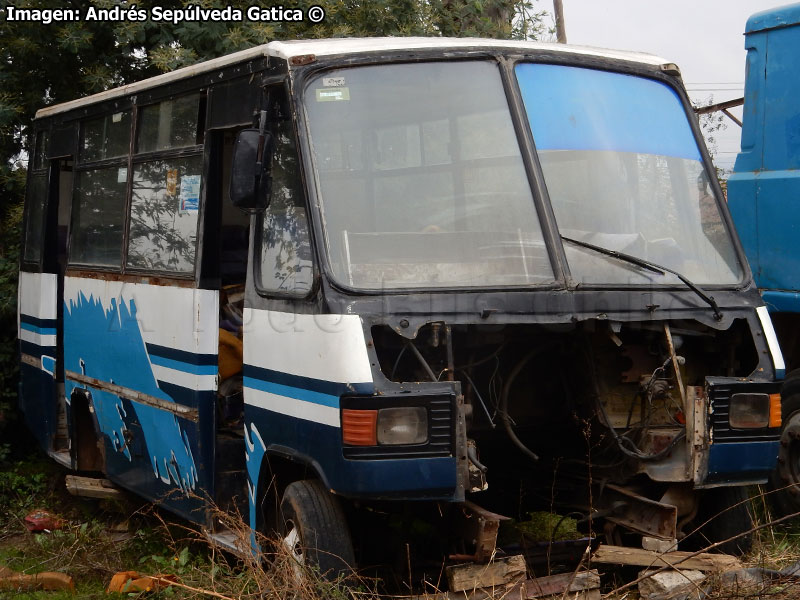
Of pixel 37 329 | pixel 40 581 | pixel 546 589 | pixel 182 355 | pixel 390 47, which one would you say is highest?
pixel 390 47

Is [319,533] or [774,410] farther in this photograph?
[774,410]

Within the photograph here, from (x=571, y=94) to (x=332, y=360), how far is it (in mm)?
1803

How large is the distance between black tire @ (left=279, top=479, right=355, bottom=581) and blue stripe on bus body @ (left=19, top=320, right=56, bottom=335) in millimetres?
4019

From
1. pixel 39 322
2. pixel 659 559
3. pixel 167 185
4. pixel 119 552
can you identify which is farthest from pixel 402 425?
pixel 39 322

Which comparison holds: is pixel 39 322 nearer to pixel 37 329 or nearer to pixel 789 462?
pixel 37 329

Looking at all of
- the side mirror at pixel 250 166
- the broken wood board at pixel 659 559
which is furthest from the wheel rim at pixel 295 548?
the side mirror at pixel 250 166

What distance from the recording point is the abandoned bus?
15.4 ft

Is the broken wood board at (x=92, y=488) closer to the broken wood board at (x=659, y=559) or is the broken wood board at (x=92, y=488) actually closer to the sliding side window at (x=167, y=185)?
the sliding side window at (x=167, y=185)

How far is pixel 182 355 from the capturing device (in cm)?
602

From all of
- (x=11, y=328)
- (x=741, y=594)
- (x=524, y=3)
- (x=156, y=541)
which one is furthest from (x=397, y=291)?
(x=524, y=3)

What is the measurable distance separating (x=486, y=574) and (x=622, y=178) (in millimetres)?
1919

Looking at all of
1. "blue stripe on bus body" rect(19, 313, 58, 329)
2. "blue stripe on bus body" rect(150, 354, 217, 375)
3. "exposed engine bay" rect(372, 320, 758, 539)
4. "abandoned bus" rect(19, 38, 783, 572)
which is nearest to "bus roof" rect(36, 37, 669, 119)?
"abandoned bus" rect(19, 38, 783, 572)

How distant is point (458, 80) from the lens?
17.3 feet

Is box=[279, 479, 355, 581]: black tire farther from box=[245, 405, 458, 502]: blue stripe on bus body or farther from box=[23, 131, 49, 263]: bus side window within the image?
box=[23, 131, 49, 263]: bus side window
